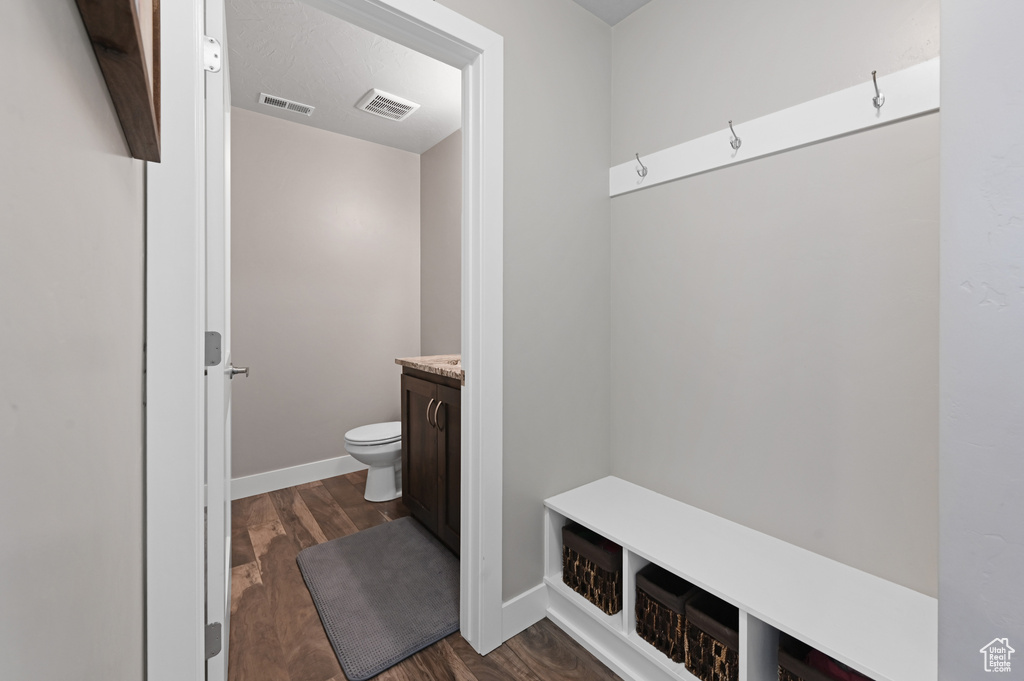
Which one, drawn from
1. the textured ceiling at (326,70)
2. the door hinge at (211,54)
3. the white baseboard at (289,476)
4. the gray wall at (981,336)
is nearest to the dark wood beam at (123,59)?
the door hinge at (211,54)

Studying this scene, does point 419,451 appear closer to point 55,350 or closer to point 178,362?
point 178,362

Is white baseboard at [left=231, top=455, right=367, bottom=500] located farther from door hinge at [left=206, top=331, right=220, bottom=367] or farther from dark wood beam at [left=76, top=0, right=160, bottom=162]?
dark wood beam at [left=76, top=0, right=160, bottom=162]

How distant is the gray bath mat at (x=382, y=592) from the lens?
61.1 inches

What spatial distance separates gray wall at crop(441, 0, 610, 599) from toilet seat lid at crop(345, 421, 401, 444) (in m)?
1.29

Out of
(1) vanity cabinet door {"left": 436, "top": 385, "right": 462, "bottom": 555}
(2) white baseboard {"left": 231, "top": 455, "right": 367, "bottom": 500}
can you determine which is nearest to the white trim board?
(1) vanity cabinet door {"left": 436, "top": 385, "right": 462, "bottom": 555}

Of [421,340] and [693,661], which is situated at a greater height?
[421,340]

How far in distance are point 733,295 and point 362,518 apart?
7.30ft

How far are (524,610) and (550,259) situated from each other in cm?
132

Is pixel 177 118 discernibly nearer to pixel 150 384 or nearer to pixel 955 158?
pixel 150 384

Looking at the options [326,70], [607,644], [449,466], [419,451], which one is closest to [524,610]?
[607,644]

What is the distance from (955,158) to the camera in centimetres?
66

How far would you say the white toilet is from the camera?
267cm

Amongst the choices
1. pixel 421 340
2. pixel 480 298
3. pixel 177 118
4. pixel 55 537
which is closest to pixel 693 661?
pixel 480 298

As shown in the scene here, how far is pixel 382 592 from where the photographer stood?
186cm
